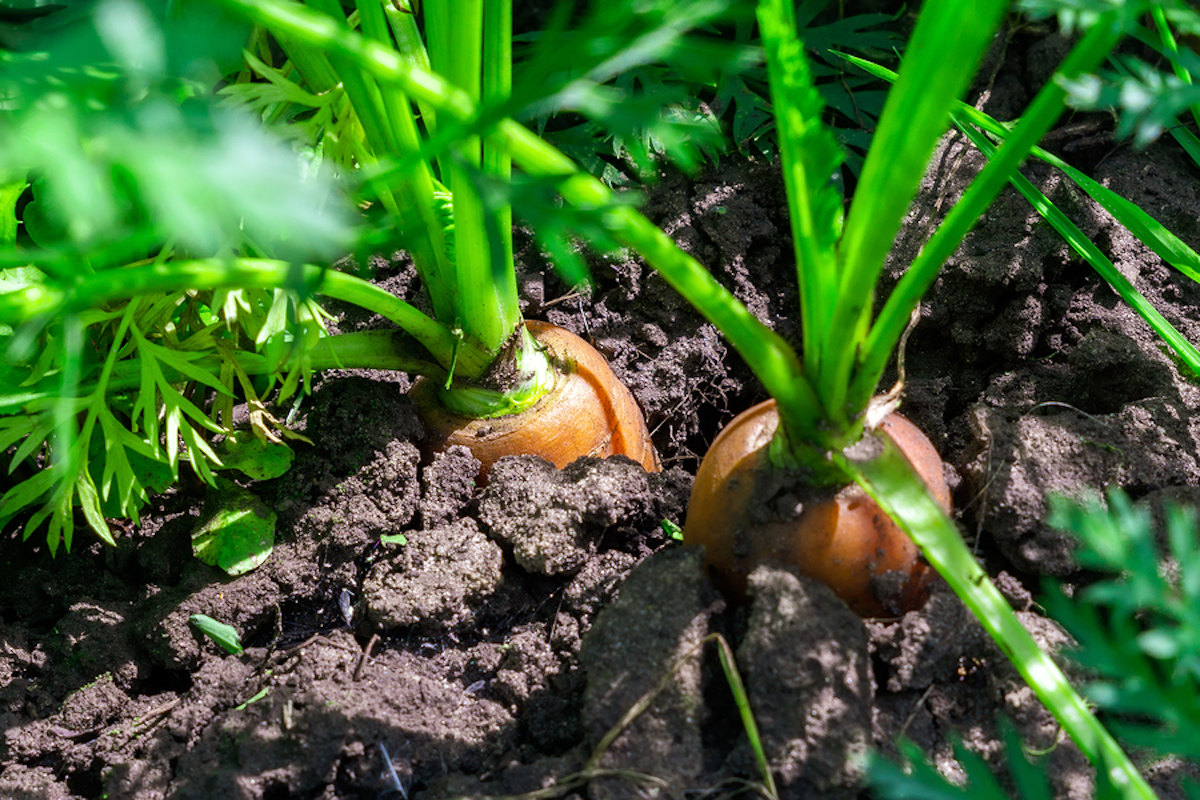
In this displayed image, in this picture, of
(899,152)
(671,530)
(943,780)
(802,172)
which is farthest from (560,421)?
(943,780)

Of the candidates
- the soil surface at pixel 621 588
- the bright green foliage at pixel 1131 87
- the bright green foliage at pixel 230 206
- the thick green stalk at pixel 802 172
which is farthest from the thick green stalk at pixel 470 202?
the bright green foliage at pixel 1131 87

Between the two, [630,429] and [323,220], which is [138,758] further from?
[323,220]

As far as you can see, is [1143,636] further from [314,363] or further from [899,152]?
[314,363]

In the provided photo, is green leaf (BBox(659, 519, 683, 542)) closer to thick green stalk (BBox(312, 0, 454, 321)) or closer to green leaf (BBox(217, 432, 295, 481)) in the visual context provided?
thick green stalk (BBox(312, 0, 454, 321))

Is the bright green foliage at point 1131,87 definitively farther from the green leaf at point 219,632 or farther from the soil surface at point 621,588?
the green leaf at point 219,632

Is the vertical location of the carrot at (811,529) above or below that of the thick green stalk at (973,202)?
below
